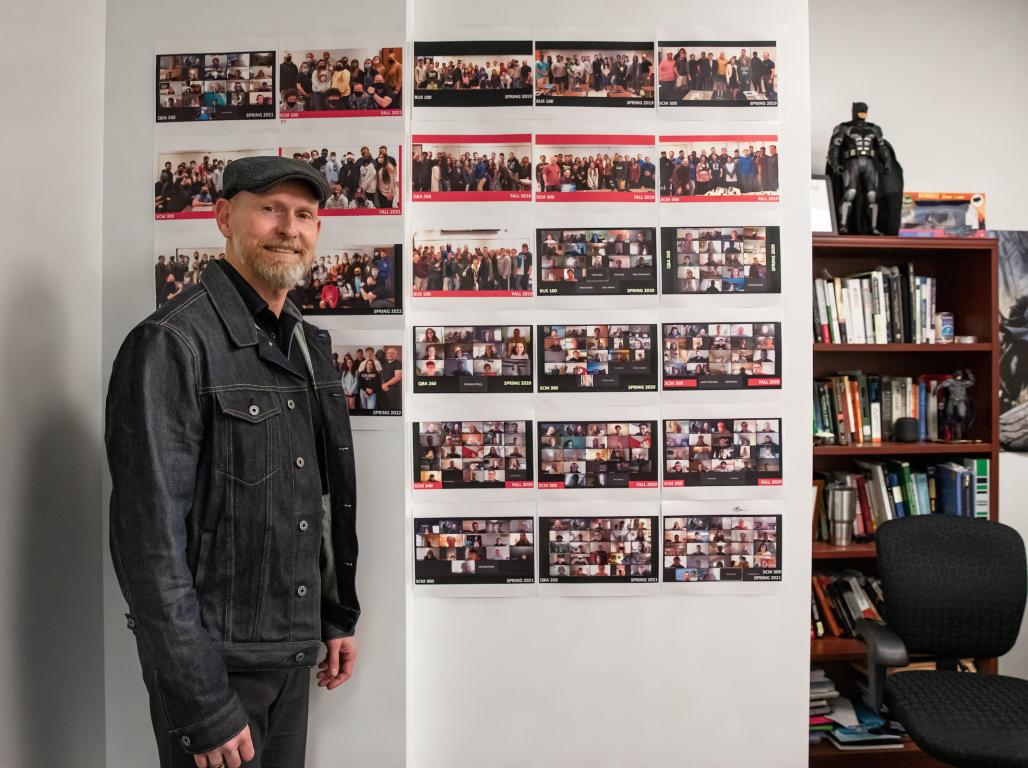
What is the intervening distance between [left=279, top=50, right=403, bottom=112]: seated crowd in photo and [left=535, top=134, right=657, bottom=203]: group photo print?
52 cm

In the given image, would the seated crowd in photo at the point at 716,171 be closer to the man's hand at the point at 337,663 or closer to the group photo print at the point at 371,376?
the group photo print at the point at 371,376

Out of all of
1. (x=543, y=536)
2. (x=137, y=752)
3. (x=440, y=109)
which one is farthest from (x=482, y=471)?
(x=137, y=752)

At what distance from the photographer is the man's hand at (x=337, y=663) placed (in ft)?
5.70

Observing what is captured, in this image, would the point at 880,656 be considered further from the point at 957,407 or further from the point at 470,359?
the point at 470,359

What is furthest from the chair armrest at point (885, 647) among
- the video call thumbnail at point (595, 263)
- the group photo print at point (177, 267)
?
the group photo print at point (177, 267)

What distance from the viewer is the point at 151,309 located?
1973 mm

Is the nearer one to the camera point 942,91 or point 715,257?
point 715,257

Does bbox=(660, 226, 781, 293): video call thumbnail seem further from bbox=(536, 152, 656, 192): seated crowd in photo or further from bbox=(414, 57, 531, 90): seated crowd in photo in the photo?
bbox=(414, 57, 531, 90): seated crowd in photo

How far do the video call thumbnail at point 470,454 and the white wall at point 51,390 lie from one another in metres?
1.03

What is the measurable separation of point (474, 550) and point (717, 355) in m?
1.07

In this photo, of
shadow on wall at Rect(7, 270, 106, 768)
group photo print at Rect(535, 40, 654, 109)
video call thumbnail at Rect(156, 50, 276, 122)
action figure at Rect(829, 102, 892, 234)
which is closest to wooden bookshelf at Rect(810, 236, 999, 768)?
action figure at Rect(829, 102, 892, 234)

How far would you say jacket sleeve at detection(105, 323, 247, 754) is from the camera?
1230 millimetres

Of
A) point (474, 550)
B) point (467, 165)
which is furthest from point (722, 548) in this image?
point (467, 165)

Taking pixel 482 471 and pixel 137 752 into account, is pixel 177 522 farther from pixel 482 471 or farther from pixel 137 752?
pixel 137 752
